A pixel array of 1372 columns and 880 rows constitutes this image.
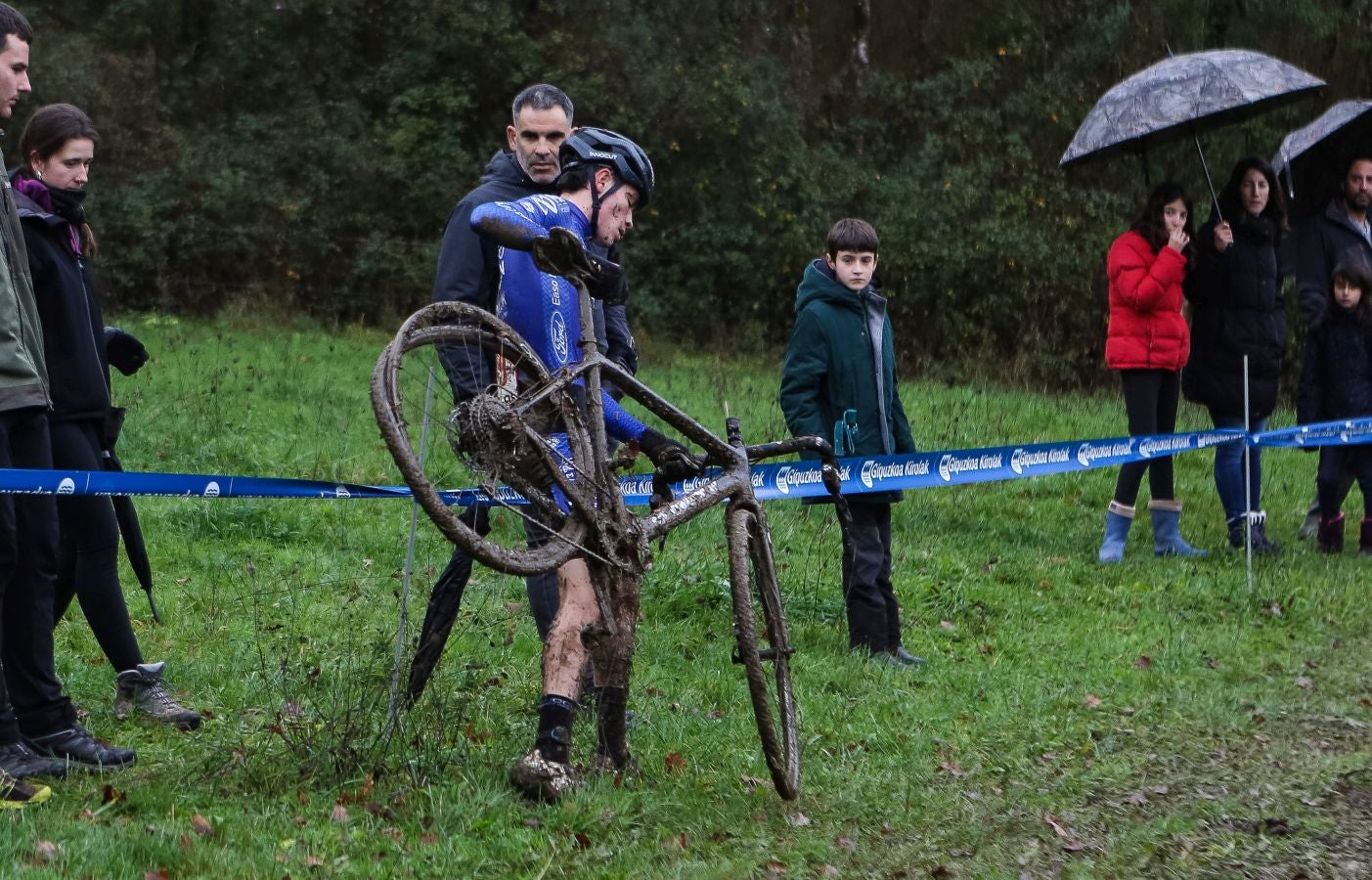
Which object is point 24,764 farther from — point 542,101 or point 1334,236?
point 1334,236

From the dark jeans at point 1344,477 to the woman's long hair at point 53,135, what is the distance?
7619mm

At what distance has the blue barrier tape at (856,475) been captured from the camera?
4809 millimetres

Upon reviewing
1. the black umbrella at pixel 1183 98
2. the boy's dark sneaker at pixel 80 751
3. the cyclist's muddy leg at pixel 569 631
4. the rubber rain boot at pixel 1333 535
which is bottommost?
the rubber rain boot at pixel 1333 535

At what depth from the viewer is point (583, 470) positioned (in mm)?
4777

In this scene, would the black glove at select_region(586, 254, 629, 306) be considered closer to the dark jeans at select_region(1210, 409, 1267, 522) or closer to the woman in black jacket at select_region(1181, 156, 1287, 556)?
the woman in black jacket at select_region(1181, 156, 1287, 556)

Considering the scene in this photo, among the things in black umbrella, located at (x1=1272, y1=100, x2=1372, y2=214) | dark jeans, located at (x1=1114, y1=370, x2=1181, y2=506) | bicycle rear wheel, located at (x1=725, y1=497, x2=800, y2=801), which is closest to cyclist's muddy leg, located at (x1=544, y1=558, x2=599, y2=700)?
bicycle rear wheel, located at (x1=725, y1=497, x2=800, y2=801)

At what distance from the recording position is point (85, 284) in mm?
5602

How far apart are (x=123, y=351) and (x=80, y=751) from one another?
1634 mm

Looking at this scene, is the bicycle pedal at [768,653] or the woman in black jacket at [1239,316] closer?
the bicycle pedal at [768,653]

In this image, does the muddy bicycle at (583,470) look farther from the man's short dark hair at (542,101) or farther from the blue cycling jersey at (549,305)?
the man's short dark hair at (542,101)

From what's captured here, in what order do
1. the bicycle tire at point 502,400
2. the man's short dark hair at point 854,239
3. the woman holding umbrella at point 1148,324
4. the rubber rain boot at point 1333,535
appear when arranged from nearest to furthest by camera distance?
1. the bicycle tire at point 502,400
2. the man's short dark hair at point 854,239
3. the woman holding umbrella at point 1148,324
4. the rubber rain boot at point 1333,535

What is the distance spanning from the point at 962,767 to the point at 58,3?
83.7 ft

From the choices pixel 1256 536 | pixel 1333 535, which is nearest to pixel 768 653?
pixel 1256 536

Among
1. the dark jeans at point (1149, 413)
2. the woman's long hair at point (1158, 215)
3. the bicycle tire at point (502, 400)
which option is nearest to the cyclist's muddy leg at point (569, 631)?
the bicycle tire at point (502, 400)
